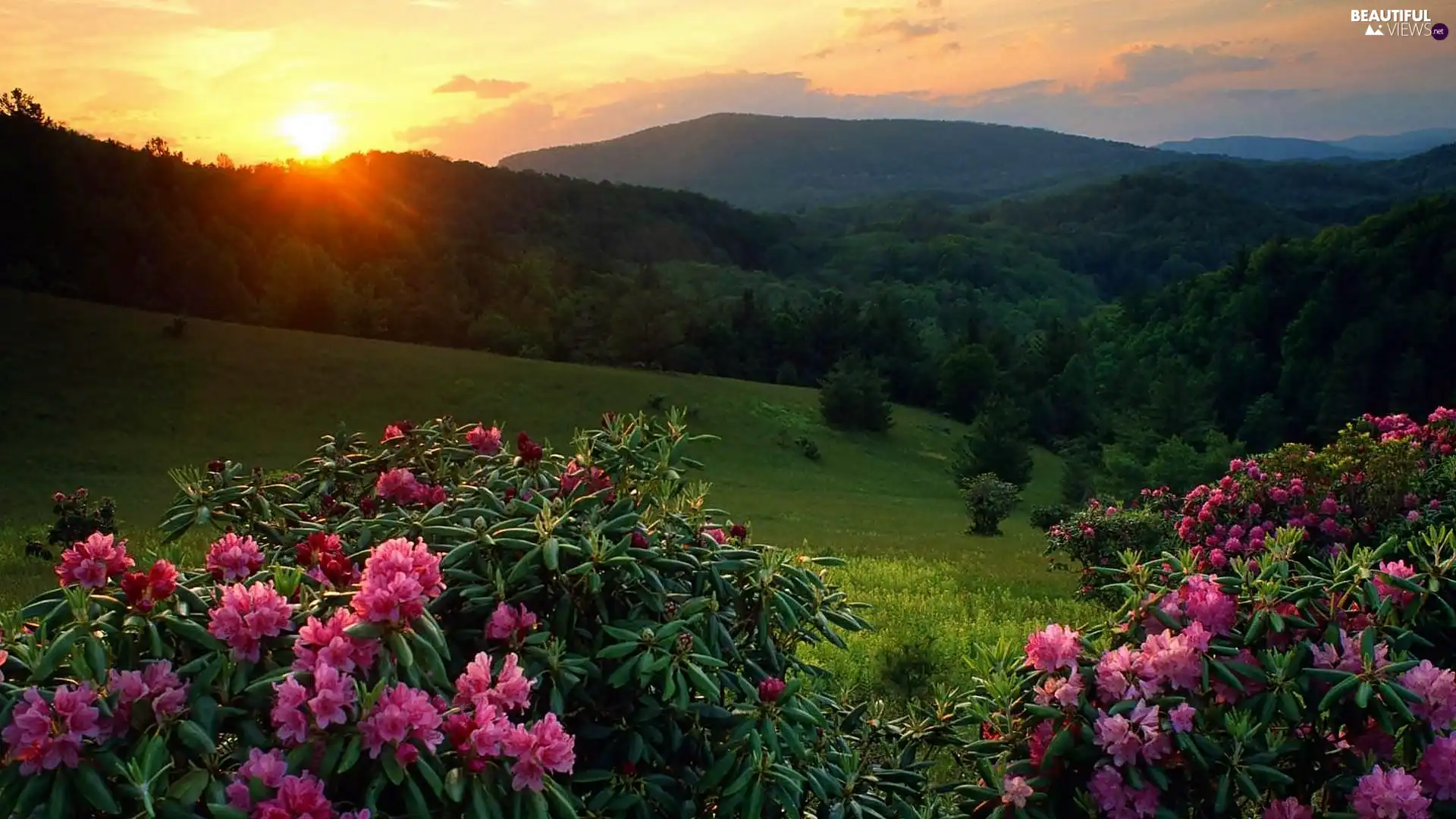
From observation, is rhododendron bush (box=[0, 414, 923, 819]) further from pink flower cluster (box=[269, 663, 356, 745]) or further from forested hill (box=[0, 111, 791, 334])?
forested hill (box=[0, 111, 791, 334])

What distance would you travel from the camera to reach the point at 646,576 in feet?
13.2

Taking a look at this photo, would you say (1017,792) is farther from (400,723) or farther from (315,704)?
(315,704)

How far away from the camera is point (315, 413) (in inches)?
1548

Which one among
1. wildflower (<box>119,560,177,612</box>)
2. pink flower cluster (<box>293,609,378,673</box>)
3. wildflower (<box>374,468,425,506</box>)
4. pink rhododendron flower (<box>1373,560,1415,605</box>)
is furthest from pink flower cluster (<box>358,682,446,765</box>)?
pink rhododendron flower (<box>1373,560,1415,605</box>)

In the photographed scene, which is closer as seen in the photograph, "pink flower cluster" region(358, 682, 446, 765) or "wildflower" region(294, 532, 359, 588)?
"pink flower cluster" region(358, 682, 446, 765)

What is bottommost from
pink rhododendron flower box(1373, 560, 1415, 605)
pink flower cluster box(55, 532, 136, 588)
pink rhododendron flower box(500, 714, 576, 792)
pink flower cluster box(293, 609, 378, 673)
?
pink rhododendron flower box(1373, 560, 1415, 605)

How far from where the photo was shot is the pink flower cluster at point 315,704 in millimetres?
2863

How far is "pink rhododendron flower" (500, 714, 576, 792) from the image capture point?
9.75 feet

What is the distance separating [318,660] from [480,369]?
45691 mm

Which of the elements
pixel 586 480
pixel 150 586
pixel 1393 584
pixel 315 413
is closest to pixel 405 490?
pixel 586 480

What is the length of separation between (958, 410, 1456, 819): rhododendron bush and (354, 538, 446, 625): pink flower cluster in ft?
7.38

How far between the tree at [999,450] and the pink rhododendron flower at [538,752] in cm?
4052

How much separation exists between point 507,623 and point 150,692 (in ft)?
3.84

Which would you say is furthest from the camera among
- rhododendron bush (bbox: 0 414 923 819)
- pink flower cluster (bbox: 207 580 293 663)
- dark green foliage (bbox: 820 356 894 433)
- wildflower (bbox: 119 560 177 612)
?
dark green foliage (bbox: 820 356 894 433)
